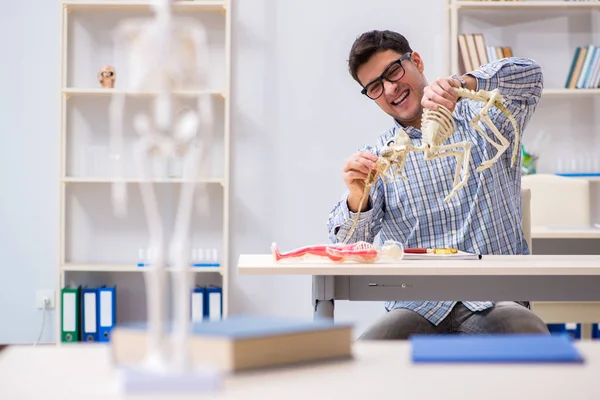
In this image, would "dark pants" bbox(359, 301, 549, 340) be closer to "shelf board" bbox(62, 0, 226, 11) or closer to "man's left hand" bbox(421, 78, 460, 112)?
"man's left hand" bbox(421, 78, 460, 112)

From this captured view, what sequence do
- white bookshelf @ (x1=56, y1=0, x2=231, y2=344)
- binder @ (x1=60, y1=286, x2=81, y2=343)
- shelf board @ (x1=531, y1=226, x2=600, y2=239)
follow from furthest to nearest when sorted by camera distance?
white bookshelf @ (x1=56, y1=0, x2=231, y2=344) < binder @ (x1=60, y1=286, x2=81, y2=343) < shelf board @ (x1=531, y1=226, x2=600, y2=239)

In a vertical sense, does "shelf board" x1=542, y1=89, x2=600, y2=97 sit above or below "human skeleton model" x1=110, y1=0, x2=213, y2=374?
above

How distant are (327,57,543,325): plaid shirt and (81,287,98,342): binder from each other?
2077mm

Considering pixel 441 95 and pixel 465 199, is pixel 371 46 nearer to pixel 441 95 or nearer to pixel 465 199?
pixel 441 95

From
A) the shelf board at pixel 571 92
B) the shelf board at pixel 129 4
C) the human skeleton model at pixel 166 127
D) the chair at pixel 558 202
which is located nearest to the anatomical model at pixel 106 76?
the shelf board at pixel 129 4

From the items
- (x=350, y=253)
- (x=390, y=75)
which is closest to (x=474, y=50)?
(x=390, y=75)

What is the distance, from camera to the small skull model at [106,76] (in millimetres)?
4371

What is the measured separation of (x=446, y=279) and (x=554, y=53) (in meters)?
2.74

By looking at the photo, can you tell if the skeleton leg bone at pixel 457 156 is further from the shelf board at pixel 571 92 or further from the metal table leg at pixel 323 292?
the shelf board at pixel 571 92

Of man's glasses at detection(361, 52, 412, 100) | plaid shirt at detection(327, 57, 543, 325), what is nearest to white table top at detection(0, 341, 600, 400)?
plaid shirt at detection(327, 57, 543, 325)

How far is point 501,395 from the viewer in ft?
2.71

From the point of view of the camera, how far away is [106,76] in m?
4.37

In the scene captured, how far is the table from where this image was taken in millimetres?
2158

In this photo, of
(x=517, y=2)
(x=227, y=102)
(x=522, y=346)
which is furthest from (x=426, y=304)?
(x=517, y=2)
